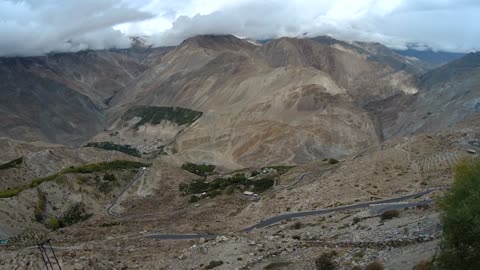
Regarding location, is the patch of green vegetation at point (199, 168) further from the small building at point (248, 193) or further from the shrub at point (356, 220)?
the shrub at point (356, 220)

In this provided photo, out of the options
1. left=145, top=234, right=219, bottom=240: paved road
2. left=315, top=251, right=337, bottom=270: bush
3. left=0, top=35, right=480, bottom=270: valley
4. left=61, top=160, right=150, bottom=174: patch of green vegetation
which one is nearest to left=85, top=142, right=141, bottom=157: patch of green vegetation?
left=0, top=35, right=480, bottom=270: valley

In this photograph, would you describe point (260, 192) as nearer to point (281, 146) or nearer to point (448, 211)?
point (448, 211)

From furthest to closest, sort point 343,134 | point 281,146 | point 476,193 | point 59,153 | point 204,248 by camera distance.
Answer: point 343,134 < point 281,146 < point 59,153 < point 204,248 < point 476,193

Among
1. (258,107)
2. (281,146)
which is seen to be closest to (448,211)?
(281,146)

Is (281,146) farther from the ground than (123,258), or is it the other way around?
(123,258)

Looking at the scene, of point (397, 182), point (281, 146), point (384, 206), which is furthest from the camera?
point (281, 146)

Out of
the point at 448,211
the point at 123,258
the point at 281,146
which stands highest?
the point at 448,211

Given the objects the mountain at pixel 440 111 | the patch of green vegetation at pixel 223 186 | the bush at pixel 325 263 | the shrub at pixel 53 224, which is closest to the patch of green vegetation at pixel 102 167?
the patch of green vegetation at pixel 223 186
